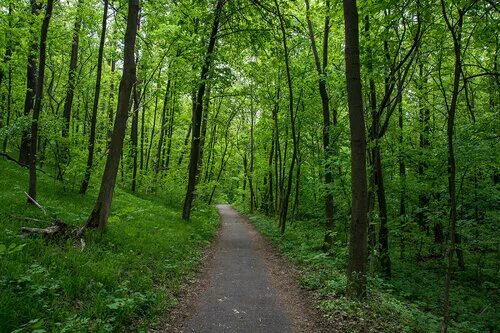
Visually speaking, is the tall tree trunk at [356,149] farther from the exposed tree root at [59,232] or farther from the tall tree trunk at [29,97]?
the tall tree trunk at [29,97]

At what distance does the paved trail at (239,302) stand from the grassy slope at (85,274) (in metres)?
0.67

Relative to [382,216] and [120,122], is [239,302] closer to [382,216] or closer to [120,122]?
[120,122]

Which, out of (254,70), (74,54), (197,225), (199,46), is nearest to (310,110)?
(254,70)

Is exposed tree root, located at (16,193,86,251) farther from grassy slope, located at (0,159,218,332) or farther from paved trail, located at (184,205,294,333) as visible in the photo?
paved trail, located at (184,205,294,333)

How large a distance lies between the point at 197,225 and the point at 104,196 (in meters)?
7.49

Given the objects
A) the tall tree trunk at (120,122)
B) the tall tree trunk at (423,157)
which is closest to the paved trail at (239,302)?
the tall tree trunk at (120,122)

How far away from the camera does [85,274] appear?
6.02 meters

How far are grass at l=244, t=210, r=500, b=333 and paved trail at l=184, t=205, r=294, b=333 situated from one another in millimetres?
983

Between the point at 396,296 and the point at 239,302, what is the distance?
15.0 feet

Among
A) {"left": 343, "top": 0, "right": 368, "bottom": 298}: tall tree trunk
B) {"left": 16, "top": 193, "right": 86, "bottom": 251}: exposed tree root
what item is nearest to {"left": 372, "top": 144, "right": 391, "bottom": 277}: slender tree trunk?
{"left": 343, "top": 0, "right": 368, "bottom": 298}: tall tree trunk

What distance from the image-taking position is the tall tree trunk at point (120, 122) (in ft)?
28.6

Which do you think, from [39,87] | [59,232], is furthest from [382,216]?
[39,87]

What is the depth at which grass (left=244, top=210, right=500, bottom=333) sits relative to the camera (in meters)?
5.93

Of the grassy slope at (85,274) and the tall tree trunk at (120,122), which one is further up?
the tall tree trunk at (120,122)
